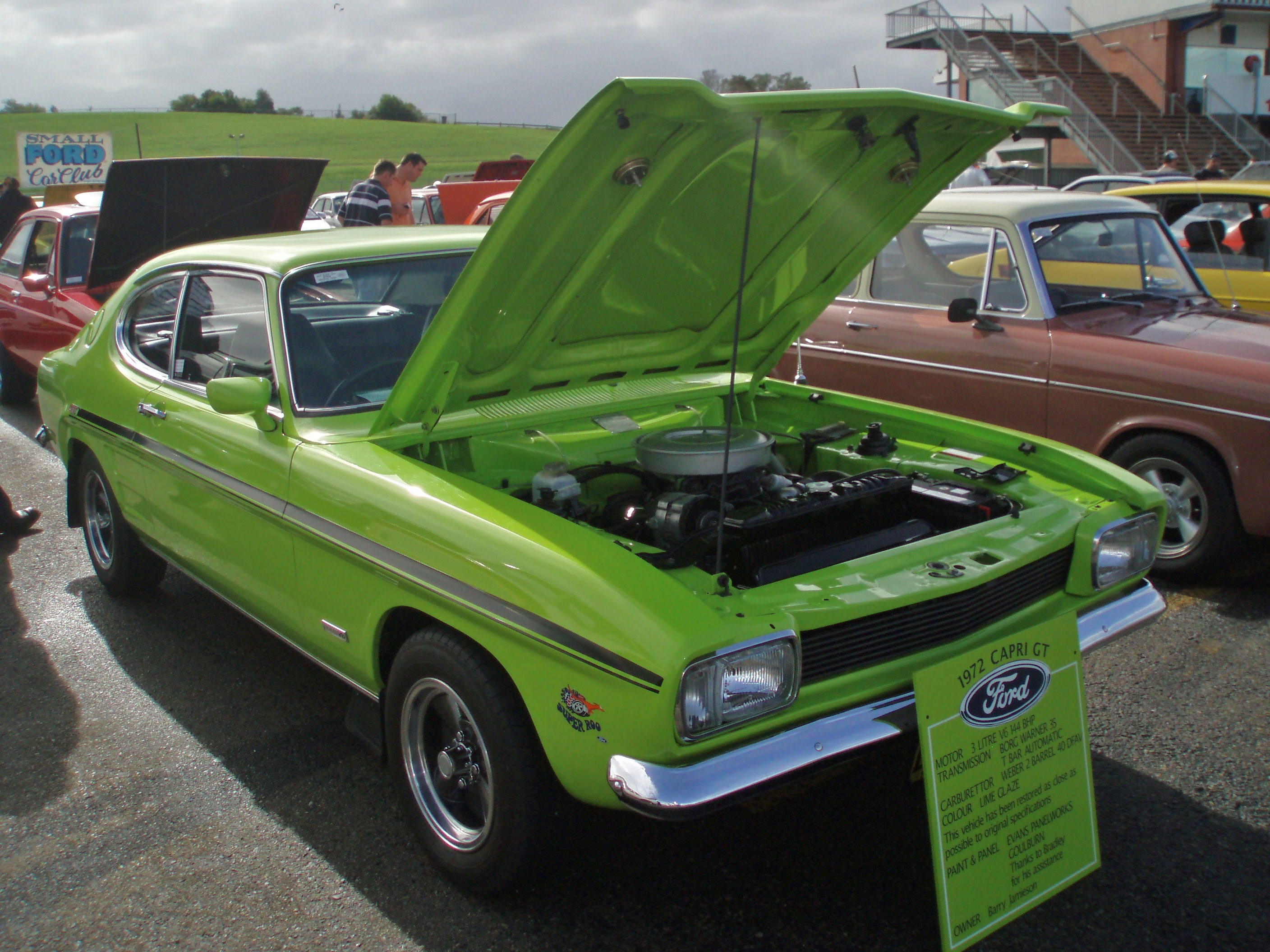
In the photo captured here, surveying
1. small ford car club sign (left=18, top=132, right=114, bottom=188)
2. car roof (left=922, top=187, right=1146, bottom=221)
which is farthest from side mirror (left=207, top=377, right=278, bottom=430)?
small ford car club sign (left=18, top=132, right=114, bottom=188)

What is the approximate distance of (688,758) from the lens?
2.06 meters

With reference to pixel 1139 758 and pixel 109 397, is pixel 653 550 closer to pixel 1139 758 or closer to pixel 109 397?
pixel 1139 758

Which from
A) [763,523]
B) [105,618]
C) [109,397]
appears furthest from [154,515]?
[763,523]

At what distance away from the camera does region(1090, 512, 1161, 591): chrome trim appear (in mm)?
2723

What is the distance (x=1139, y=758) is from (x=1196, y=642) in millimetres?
1052

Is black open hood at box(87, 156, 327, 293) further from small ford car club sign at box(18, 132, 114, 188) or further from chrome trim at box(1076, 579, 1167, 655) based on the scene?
small ford car club sign at box(18, 132, 114, 188)

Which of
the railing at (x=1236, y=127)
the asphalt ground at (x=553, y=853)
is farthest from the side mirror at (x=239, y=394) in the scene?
the railing at (x=1236, y=127)

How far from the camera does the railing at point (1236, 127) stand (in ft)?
96.8

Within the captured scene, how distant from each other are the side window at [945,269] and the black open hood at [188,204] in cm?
367

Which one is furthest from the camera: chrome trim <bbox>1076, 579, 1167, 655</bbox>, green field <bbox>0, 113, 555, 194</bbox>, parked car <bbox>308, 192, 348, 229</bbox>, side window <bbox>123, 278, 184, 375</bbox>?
green field <bbox>0, 113, 555, 194</bbox>

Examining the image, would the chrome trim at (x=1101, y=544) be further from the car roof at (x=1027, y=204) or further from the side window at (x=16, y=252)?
the side window at (x=16, y=252)

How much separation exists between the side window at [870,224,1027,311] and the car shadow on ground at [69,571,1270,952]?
2.85m

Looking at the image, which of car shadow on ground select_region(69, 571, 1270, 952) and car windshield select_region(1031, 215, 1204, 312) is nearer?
car shadow on ground select_region(69, 571, 1270, 952)

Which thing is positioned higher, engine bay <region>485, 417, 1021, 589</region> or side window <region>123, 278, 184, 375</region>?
side window <region>123, 278, 184, 375</region>
